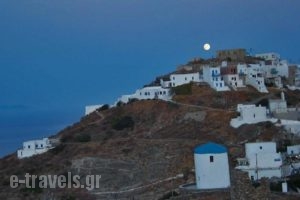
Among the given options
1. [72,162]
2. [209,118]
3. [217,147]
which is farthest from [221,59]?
[217,147]

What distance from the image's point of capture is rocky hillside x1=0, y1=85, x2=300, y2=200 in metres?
43.3

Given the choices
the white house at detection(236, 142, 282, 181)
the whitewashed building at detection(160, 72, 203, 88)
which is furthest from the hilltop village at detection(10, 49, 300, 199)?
the whitewashed building at detection(160, 72, 203, 88)

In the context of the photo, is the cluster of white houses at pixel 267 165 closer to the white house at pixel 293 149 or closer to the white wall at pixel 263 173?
the white wall at pixel 263 173

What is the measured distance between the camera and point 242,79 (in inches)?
2511

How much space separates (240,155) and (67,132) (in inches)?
919

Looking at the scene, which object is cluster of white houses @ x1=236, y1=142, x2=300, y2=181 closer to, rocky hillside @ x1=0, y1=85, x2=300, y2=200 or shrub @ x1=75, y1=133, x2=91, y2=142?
rocky hillside @ x1=0, y1=85, x2=300, y2=200

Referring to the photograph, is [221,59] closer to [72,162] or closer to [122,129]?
[122,129]

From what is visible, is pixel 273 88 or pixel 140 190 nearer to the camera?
pixel 140 190

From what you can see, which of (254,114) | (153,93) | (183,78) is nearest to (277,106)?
(254,114)

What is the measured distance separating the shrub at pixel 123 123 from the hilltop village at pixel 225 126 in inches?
3.6

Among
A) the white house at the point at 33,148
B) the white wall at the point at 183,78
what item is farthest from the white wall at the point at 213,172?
the white wall at the point at 183,78

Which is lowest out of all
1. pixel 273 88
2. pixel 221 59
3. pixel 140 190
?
pixel 140 190

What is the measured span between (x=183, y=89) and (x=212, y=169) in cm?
2811

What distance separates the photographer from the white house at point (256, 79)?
62594mm
